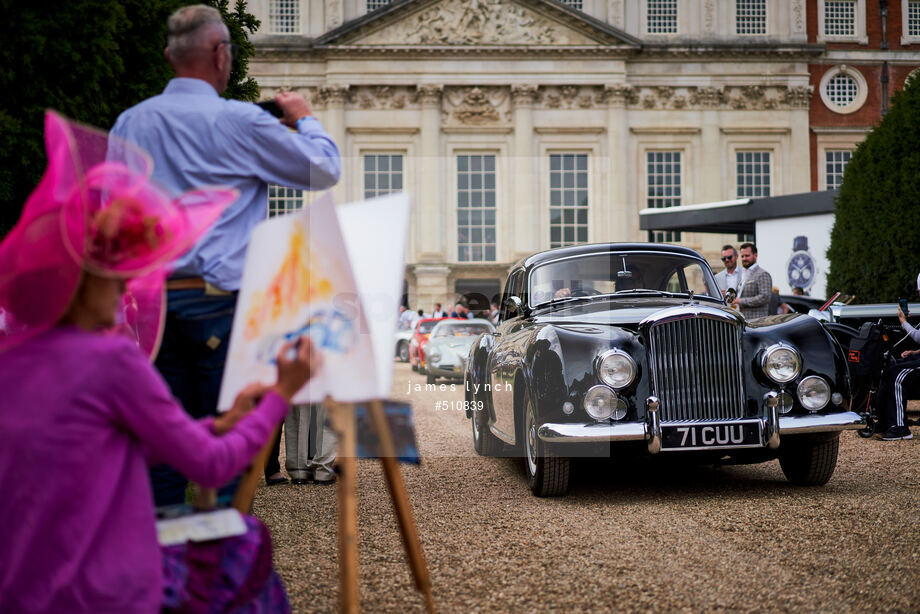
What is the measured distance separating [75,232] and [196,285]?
987 mm

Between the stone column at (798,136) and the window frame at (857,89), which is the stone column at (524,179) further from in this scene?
the window frame at (857,89)

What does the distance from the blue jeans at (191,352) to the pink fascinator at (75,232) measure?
730mm

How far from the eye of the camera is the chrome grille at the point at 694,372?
5.82m

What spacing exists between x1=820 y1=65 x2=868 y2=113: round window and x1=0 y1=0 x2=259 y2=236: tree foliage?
1523 inches

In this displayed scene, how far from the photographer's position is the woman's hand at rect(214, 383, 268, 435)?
7.88ft

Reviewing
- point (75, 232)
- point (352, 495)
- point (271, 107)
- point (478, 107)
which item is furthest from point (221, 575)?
point (478, 107)

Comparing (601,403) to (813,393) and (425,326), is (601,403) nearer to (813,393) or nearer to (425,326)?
(813,393)

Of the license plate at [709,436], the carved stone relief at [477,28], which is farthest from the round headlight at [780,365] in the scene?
the carved stone relief at [477,28]

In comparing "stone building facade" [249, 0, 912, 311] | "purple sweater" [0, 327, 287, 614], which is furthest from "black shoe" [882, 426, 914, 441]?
"stone building facade" [249, 0, 912, 311]

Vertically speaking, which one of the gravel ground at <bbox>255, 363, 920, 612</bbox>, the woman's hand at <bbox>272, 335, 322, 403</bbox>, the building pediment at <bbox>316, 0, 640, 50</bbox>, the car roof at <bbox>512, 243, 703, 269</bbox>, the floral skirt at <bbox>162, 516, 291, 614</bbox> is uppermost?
the building pediment at <bbox>316, 0, 640, 50</bbox>

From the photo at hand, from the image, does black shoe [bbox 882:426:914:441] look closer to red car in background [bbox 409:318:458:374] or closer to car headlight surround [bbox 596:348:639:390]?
car headlight surround [bbox 596:348:639:390]

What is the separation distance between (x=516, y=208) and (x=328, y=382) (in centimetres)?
3548

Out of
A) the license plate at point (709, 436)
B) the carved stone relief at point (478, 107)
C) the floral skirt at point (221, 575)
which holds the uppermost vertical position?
the carved stone relief at point (478, 107)

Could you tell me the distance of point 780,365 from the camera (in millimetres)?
5934
